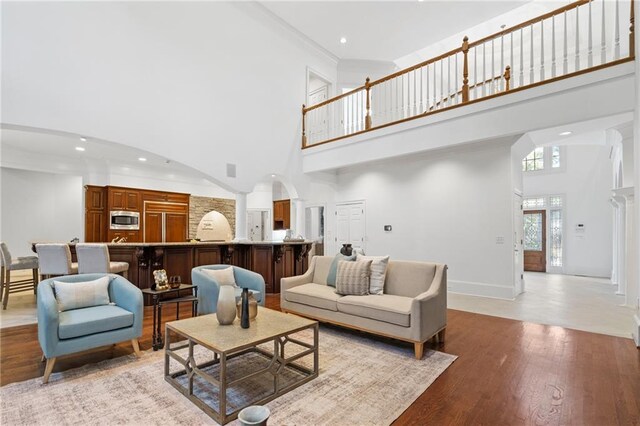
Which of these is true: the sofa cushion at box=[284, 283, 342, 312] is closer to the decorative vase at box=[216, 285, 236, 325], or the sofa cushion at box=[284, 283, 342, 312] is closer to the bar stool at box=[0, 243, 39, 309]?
the decorative vase at box=[216, 285, 236, 325]

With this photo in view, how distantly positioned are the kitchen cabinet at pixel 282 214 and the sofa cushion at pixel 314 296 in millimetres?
6066

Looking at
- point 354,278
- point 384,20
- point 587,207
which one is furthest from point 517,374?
point 587,207

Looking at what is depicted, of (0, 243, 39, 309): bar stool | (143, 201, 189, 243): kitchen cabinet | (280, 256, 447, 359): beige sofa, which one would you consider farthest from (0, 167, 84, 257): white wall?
(280, 256, 447, 359): beige sofa

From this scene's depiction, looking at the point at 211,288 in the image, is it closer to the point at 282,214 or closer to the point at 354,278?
the point at 354,278

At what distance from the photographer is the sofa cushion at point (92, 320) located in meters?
2.60

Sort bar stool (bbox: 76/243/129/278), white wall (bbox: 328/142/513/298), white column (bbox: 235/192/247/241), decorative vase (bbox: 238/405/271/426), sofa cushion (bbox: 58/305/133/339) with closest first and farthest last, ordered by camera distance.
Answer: decorative vase (bbox: 238/405/271/426)
sofa cushion (bbox: 58/305/133/339)
bar stool (bbox: 76/243/129/278)
white wall (bbox: 328/142/513/298)
white column (bbox: 235/192/247/241)

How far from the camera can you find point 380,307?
10.7 feet

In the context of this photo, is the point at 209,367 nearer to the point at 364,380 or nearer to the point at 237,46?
the point at 364,380

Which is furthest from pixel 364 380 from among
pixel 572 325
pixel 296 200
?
pixel 296 200

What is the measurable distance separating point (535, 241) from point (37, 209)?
47.7 feet

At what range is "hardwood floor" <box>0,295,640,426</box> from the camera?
2.14 meters

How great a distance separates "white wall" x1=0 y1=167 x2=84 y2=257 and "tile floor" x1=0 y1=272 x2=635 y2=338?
3.68 metres

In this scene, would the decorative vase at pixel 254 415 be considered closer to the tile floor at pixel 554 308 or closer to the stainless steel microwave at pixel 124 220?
the tile floor at pixel 554 308

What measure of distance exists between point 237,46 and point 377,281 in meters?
5.56
